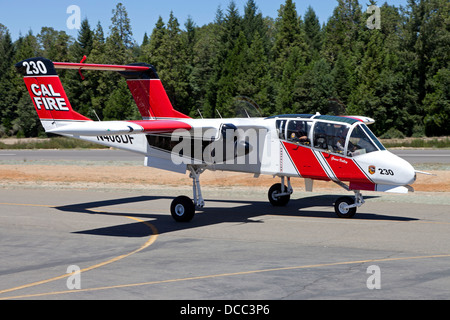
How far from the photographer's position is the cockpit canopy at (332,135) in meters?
16.8

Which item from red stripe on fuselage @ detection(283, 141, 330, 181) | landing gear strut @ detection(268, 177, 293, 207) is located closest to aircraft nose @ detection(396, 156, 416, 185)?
red stripe on fuselage @ detection(283, 141, 330, 181)

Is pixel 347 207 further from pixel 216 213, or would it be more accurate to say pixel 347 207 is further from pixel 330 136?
pixel 216 213

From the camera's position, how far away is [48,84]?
2131 cm

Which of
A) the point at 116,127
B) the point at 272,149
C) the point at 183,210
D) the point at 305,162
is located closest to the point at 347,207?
the point at 305,162

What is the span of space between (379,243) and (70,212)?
10916 millimetres

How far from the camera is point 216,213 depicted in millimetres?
19781

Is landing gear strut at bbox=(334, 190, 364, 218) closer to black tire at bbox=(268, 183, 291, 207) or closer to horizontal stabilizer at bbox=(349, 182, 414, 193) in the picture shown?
horizontal stabilizer at bbox=(349, 182, 414, 193)

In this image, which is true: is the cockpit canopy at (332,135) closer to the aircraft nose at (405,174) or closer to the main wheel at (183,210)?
the aircraft nose at (405,174)

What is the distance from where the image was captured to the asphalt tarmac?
10156 millimetres

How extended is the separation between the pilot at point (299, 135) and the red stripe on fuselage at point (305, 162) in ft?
0.62

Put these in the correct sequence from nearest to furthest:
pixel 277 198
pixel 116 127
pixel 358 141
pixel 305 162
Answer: pixel 116 127 → pixel 358 141 → pixel 305 162 → pixel 277 198

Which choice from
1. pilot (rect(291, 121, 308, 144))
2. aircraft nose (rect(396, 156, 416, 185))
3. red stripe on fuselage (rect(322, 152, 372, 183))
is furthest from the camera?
pilot (rect(291, 121, 308, 144))

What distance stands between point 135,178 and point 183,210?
13443 mm
